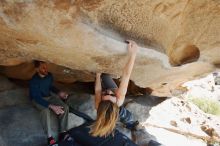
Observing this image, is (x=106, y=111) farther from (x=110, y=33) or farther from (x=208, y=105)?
(x=208, y=105)

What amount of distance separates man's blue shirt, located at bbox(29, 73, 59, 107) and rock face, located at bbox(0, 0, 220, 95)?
0.35 m

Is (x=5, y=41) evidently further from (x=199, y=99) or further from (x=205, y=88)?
(x=205, y=88)

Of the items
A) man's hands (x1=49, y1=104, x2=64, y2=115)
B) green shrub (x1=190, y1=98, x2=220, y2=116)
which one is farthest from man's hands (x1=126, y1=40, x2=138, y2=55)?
green shrub (x1=190, y1=98, x2=220, y2=116)

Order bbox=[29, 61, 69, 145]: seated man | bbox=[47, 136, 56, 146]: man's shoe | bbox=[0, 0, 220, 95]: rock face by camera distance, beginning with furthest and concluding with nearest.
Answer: bbox=[29, 61, 69, 145]: seated man
bbox=[47, 136, 56, 146]: man's shoe
bbox=[0, 0, 220, 95]: rock face

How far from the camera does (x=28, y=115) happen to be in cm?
565

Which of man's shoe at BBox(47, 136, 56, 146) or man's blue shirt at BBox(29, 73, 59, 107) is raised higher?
man's blue shirt at BBox(29, 73, 59, 107)

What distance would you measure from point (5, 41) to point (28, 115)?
5.30ft

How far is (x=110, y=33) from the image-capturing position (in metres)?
4.16

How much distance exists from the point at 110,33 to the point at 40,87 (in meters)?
1.65

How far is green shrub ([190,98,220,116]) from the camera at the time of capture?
1249 cm

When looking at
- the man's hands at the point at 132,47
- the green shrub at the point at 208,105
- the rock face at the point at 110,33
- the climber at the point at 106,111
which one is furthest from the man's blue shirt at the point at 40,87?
the green shrub at the point at 208,105

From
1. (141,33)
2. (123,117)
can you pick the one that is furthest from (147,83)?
(141,33)

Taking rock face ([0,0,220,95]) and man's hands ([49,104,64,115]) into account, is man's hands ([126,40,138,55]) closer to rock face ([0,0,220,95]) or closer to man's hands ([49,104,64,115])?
rock face ([0,0,220,95])

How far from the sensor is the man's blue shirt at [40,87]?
5.32 metres
